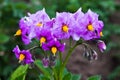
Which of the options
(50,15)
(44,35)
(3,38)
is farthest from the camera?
(50,15)

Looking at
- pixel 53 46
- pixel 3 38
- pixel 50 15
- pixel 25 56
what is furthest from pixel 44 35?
pixel 50 15

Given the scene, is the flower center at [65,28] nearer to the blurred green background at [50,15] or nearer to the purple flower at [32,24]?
the purple flower at [32,24]

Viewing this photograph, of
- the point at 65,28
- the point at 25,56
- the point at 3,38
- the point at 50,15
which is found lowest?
the point at 25,56

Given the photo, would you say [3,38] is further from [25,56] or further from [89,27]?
[89,27]

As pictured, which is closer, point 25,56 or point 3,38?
point 25,56

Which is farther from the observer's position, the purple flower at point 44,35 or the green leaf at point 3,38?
the green leaf at point 3,38

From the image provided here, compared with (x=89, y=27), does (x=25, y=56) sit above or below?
below

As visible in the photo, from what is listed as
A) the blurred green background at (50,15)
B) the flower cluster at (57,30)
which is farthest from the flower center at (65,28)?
the blurred green background at (50,15)

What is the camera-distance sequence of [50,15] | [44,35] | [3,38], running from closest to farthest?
[44,35], [3,38], [50,15]

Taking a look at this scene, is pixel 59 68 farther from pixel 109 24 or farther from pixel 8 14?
pixel 109 24
